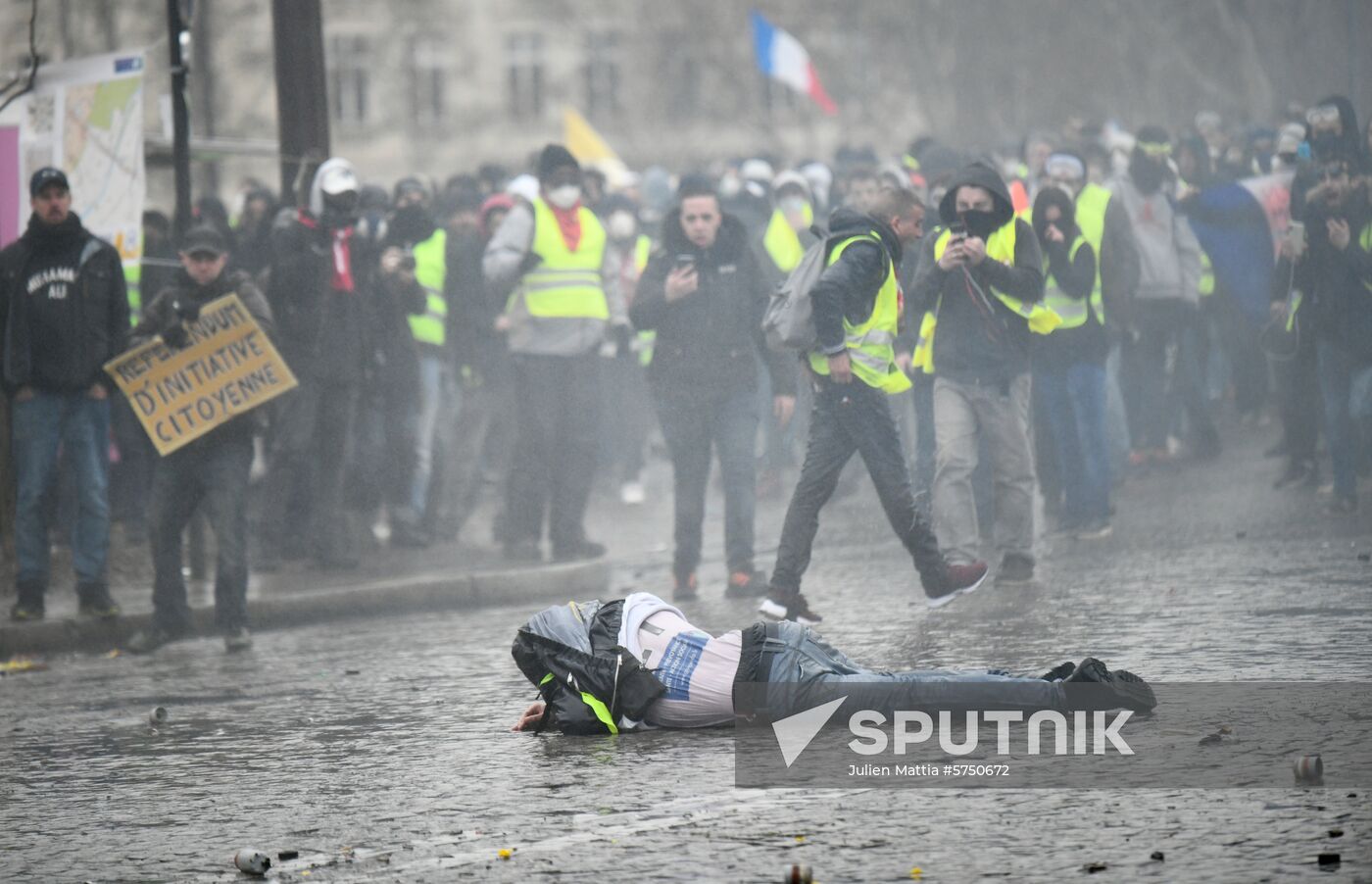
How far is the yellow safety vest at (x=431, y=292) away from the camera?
49.6ft

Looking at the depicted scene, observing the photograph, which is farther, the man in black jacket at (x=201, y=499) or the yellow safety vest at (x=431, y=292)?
the yellow safety vest at (x=431, y=292)

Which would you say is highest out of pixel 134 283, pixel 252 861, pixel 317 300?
pixel 134 283

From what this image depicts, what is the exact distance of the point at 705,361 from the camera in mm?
11258

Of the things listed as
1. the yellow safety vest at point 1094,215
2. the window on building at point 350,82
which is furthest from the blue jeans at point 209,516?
the window on building at point 350,82

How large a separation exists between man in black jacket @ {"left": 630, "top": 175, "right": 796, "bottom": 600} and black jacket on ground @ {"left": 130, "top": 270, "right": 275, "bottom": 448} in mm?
1960

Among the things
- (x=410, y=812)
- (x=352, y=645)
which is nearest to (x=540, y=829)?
(x=410, y=812)

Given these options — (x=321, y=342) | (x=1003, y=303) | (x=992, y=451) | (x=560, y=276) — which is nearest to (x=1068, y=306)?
(x=1003, y=303)

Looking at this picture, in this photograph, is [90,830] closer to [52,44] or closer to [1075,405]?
[1075,405]

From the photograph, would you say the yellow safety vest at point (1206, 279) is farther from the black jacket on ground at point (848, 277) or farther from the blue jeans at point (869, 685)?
the blue jeans at point (869, 685)

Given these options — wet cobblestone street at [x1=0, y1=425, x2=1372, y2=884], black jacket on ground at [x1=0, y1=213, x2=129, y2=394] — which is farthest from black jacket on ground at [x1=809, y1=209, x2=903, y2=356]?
black jacket on ground at [x1=0, y1=213, x2=129, y2=394]

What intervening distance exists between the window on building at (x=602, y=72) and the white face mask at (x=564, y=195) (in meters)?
40.8

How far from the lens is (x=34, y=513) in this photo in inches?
439

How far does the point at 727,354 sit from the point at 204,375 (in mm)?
2687

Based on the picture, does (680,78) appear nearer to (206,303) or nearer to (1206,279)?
(1206,279)
